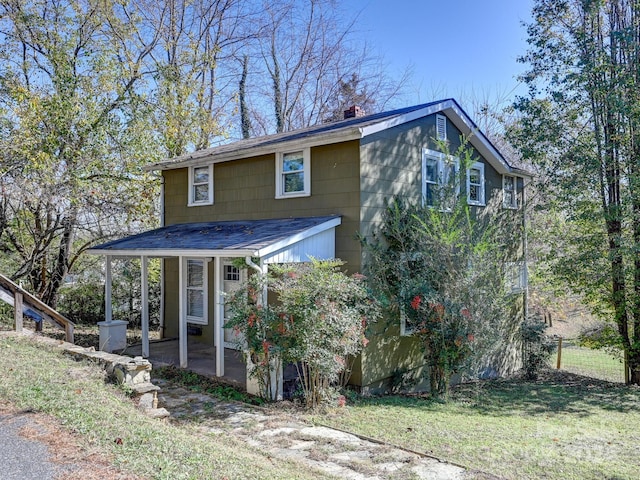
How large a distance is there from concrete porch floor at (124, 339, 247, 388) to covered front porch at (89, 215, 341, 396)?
A: 0.07 feet

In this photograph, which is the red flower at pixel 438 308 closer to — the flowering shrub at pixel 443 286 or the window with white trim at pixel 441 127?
the flowering shrub at pixel 443 286

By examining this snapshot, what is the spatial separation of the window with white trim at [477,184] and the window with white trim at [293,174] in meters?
5.11

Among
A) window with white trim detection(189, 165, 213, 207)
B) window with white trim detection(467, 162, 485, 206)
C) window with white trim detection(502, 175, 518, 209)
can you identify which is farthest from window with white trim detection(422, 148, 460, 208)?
window with white trim detection(189, 165, 213, 207)

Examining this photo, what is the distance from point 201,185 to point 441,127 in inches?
262

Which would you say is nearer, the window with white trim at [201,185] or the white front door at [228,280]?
the white front door at [228,280]

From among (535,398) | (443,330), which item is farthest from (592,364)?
(443,330)

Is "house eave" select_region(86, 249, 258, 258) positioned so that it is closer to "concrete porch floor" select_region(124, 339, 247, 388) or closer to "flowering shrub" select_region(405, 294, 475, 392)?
"concrete porch floor" select_region(124, 339, 247, 388)

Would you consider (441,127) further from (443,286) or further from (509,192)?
(443,286)

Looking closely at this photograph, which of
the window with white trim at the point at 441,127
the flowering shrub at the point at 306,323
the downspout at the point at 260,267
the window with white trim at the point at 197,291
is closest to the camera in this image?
the flowering shrub at the point at 306,323

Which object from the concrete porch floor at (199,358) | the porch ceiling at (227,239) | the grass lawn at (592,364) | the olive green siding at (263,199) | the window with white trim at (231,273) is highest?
the olive green siding at (263,199)

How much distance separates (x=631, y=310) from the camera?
11.9 metres

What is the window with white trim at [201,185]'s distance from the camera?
40.1 feet

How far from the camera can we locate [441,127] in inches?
453

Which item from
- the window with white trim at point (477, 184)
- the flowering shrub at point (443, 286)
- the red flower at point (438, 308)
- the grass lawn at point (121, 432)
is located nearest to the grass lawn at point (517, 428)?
the flowering shrub at point (443, 286)
